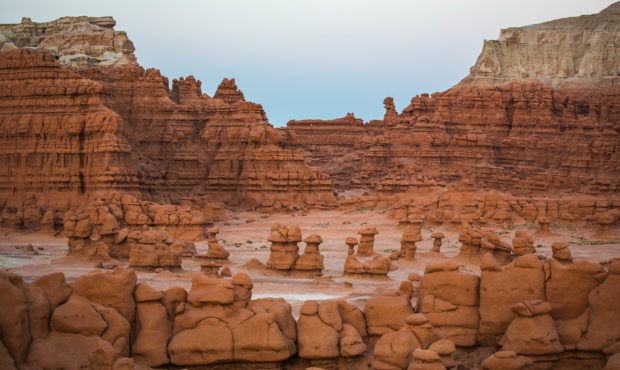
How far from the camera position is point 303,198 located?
4734 centimetres

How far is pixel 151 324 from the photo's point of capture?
48.4 feet

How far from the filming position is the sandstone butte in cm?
1443

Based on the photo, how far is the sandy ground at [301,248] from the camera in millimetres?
21438

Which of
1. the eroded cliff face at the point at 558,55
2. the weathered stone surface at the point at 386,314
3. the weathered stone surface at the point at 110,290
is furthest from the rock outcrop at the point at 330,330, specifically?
the eroded cliff face at the point at 558,55

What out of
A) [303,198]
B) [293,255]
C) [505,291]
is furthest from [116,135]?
[505,291]

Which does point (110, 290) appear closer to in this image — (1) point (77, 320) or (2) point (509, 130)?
(1) point (77, 320)

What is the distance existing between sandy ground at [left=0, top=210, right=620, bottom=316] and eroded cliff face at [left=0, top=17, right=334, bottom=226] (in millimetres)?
3080

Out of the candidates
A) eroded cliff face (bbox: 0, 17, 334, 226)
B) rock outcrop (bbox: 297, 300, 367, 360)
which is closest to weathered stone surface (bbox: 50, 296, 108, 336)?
rock outcrop (bbox: 297, 300, 367, 360)

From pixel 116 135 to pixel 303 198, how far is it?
13043 mm

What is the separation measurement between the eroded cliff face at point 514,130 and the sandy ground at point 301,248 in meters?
10.0

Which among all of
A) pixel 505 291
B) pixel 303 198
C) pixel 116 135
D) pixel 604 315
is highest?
pixel 116 135

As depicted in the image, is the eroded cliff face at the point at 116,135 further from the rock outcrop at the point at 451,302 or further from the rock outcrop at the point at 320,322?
the rock outcrop at the point at 451,302

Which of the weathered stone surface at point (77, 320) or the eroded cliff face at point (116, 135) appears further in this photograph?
the eroded cliff face at point (116, 135)

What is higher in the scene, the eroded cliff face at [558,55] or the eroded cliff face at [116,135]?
the eroded cliff face at [558,55]
